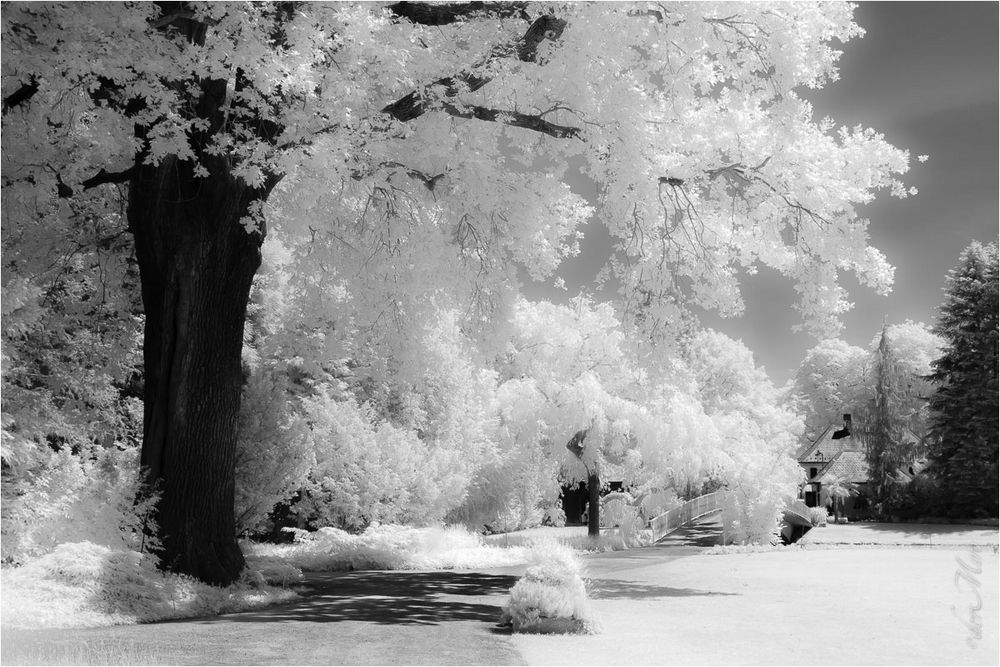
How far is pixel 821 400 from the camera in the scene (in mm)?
78312

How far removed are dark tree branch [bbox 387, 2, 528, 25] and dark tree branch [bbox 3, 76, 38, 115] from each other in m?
5.09

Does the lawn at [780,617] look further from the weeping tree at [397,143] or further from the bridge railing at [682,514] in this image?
the bridge railing at [682,514]

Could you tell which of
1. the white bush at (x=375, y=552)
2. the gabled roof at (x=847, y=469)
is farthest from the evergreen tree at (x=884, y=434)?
the white bush at (x=375, y=552)

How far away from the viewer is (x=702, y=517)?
4159 cm

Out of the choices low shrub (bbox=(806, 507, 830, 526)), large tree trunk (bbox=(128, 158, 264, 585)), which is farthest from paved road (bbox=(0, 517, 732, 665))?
low shrub (bbox=(806, 507, 830, 526))

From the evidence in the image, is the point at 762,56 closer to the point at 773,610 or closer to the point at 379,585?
the point at 773,610

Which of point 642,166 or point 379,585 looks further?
point 379,585

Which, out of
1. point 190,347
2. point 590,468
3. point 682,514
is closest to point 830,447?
point 682,514

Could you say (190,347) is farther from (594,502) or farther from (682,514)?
(682,514)

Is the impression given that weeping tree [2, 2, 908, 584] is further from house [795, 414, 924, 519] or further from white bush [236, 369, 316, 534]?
house [795, 414, 924, 519]

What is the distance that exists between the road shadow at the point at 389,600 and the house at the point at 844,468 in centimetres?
3651

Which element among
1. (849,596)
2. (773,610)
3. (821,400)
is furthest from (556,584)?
(821,400)

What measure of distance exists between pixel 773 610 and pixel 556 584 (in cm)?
367

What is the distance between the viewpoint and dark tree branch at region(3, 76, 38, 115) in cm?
1308
